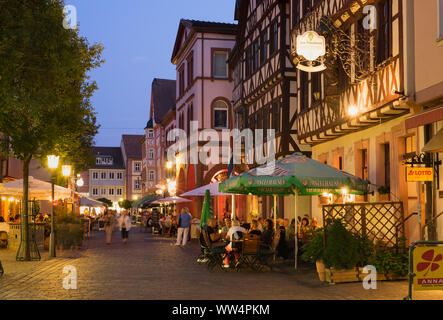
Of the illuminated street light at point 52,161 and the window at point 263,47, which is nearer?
the illuminated street light at point 52,161

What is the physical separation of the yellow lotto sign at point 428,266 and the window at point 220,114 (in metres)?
36.3

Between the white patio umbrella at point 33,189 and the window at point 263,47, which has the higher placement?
the window at point 263,47

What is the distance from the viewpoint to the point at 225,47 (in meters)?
46.7

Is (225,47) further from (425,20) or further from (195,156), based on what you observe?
(425,20)

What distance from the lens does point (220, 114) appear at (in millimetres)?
46344

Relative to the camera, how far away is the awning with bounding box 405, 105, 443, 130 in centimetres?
1320

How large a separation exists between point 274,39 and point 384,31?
11579 mm

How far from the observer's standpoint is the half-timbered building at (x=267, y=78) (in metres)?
27.4

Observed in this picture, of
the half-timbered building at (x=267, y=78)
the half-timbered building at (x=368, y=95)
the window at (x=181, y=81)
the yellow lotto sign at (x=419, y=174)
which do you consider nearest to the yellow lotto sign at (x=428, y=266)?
the yellow lotto sign at (x=419, y=174)

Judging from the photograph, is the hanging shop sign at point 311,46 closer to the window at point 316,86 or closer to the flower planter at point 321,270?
the window at point 316,86

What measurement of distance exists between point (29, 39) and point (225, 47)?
3145 centimetres

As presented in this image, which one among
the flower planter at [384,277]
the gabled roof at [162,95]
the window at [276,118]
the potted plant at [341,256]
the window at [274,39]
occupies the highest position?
the gabled roof at [162,95]

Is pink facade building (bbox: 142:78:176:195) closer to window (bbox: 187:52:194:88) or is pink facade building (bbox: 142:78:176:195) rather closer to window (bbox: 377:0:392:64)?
window (bbox: 187:52:194:88)
